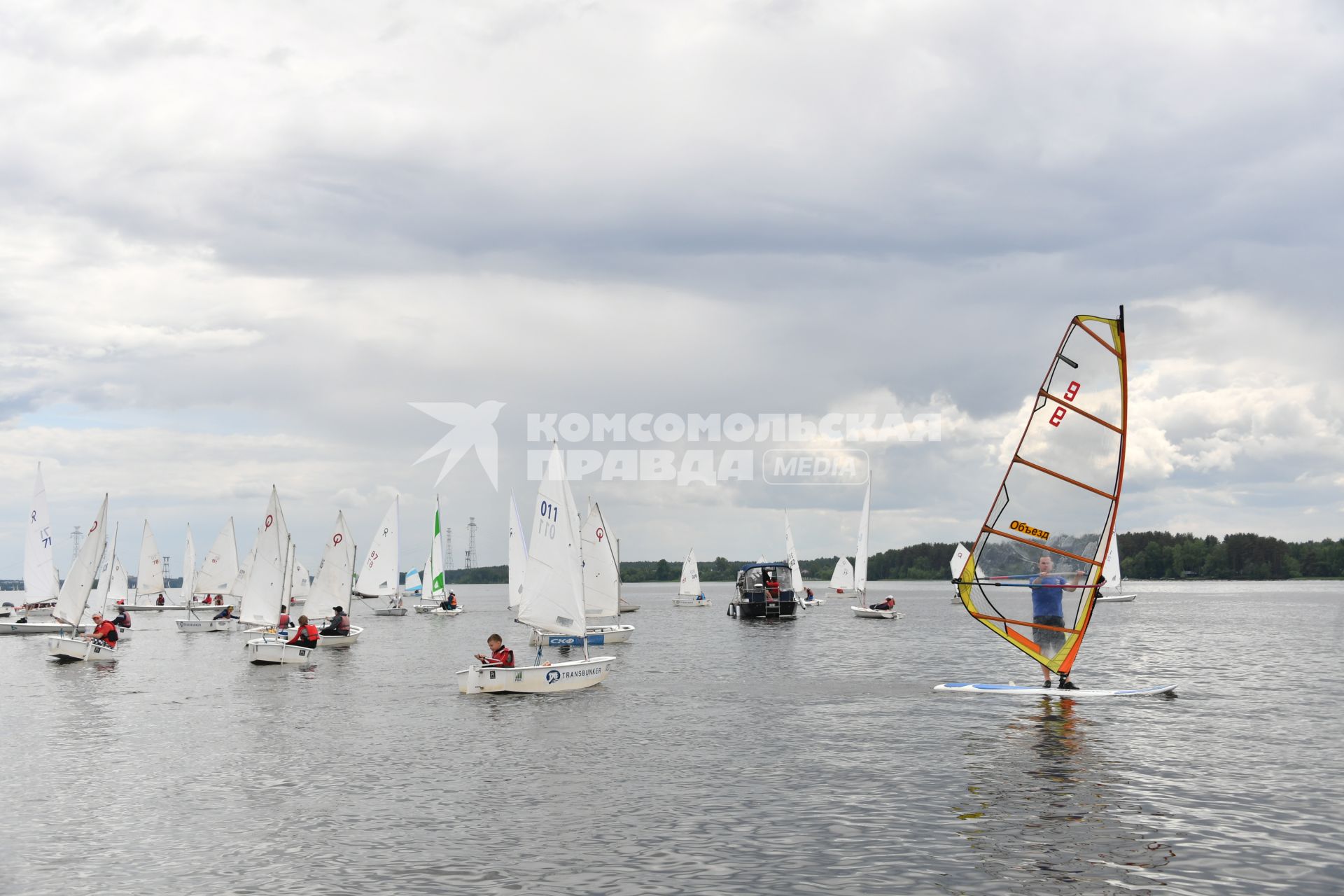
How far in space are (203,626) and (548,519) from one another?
54749mm

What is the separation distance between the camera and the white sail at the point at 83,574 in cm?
5134

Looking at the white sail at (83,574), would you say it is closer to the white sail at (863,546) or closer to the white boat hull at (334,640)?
the white boat hull at (334,640)

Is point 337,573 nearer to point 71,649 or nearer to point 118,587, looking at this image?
point 71,649

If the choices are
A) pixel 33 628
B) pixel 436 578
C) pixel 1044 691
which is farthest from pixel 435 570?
pixel 1044 691

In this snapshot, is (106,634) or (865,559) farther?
(865,559)

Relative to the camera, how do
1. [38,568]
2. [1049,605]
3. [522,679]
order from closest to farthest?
1. [1049,605]
2. [522,679]
3. [38,568]

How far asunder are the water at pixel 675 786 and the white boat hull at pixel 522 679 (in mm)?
490

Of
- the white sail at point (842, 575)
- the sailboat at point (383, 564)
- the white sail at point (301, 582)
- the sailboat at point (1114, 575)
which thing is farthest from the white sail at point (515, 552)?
the white sail at point (842, 575)

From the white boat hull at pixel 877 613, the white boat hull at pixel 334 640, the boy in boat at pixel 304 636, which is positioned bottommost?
the white boat hull at pixel 877 613

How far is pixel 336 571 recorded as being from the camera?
208 ft

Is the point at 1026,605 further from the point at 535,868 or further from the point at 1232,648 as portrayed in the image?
the point at 1232,648

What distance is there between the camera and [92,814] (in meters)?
18.3

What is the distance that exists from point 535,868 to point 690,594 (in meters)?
123

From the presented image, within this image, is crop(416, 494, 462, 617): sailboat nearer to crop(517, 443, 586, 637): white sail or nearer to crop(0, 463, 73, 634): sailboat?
crop(0, 463, 73, 634): sailboat
